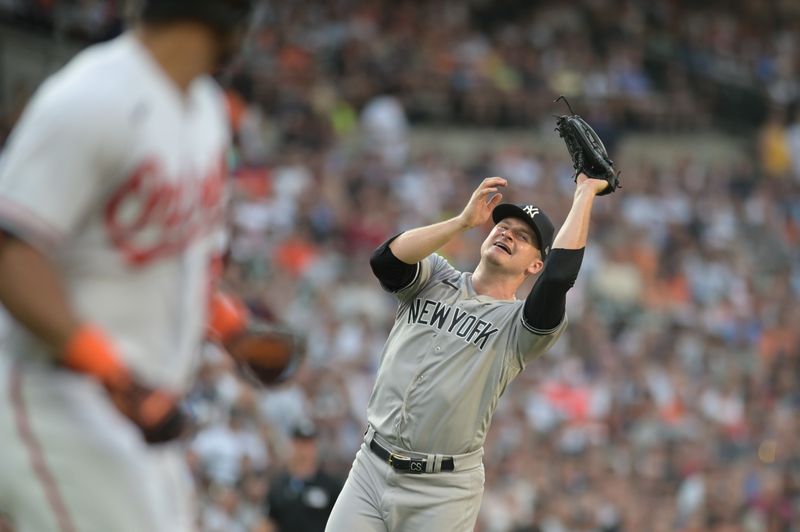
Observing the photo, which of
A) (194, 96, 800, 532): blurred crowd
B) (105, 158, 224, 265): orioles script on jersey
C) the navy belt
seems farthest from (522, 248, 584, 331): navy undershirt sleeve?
(194, 96, 800, 532): blurred crowd

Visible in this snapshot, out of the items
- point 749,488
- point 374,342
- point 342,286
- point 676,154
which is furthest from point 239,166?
point 676,154

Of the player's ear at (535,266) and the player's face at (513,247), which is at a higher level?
the player's face at (513,247)

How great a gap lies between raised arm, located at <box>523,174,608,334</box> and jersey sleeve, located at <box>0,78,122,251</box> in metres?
2.84

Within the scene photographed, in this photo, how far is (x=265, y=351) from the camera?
3340mm

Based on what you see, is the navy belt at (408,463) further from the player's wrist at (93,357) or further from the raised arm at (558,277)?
the player's wrist at (93,357)

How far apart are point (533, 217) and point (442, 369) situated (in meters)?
0.85

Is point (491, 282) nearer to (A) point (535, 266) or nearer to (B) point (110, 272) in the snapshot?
(A) point (535, 266)

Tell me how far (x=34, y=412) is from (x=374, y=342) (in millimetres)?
10433

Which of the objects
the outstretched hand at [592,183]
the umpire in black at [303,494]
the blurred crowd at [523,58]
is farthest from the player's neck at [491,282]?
the blurred crowd at [523,58]

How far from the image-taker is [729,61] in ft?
71.9

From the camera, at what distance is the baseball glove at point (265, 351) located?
3340 mm

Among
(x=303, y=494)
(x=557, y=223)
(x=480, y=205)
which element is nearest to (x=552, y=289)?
(x=480, y=205)

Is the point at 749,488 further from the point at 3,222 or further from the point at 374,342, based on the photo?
the point at 3,222

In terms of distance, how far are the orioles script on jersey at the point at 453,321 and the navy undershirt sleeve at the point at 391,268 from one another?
131 millimetres
